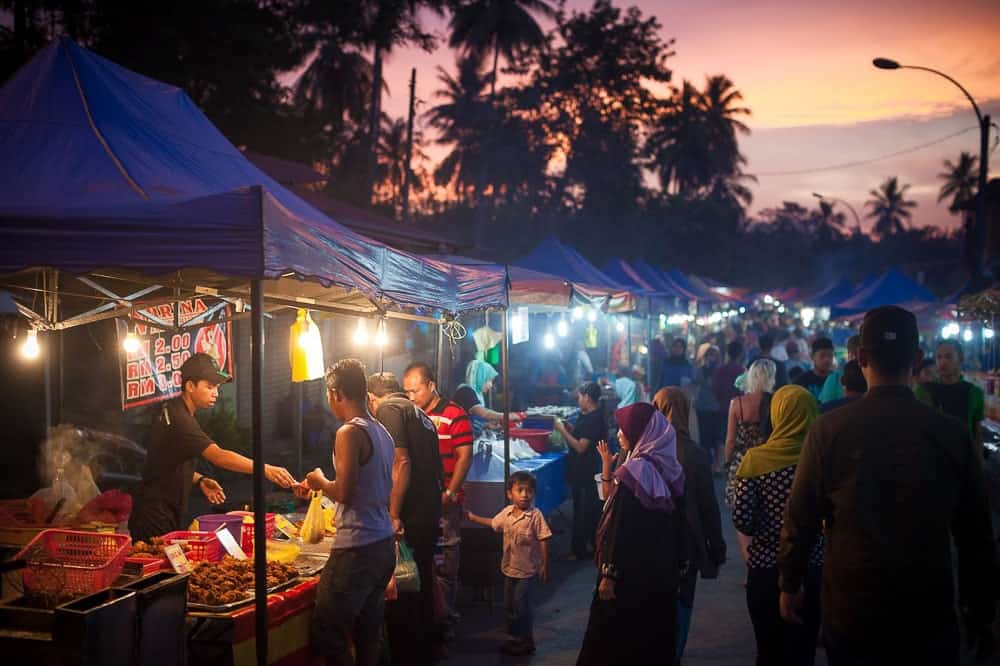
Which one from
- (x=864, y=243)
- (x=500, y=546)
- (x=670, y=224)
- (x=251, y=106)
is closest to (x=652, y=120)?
(x=670, y=224)

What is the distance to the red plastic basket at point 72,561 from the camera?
14.3 ft

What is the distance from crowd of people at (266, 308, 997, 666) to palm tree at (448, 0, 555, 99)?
1268 inches

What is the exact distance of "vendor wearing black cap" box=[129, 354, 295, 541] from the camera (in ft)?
17.7

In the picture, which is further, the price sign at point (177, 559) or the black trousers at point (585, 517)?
the black trousers at point (585, 517)

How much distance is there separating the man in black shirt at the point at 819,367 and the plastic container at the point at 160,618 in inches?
271

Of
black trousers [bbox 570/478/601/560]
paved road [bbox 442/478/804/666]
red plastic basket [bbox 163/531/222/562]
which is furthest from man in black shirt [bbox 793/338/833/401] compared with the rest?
red plastic basket [bbox 163/531/222/562]

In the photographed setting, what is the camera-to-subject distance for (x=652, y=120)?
135ft

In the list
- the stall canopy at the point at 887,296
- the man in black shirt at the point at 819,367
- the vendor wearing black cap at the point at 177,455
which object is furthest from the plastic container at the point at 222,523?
the stall canopy at the point at 887,296

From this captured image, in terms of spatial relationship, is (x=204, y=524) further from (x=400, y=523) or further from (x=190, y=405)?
(x=400, y=523)

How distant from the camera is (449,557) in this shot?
7.12 metres

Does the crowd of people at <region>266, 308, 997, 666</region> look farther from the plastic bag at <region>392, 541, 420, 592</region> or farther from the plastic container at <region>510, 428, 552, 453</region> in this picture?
the plastic container at <region>510, 428, 552, 453</region>

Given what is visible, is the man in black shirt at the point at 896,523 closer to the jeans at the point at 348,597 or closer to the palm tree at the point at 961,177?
the jeans at the point at 348,597

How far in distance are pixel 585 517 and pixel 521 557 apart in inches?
117

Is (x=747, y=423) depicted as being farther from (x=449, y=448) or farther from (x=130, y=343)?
(x=130, y=343)
